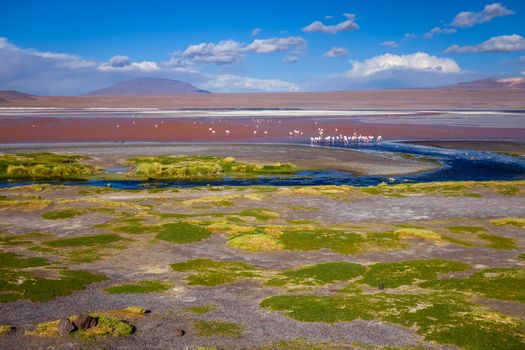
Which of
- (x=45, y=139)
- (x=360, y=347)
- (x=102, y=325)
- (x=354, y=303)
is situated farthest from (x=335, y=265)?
(x=45, y=139)

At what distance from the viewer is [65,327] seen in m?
17.5

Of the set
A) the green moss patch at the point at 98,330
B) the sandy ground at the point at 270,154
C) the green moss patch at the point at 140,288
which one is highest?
the sandy ground at the point at 270,154

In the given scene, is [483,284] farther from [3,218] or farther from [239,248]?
[3,218]

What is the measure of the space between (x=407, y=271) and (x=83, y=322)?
1521 cm

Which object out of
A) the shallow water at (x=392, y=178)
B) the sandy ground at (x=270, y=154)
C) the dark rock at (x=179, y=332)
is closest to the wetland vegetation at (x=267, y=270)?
the dark rock at (x=179, y=332)

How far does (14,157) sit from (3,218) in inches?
1546

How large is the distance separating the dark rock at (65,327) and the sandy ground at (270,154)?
169 feet

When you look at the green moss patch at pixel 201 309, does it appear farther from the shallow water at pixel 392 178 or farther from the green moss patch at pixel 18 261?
the shallow water at pixel 392 178

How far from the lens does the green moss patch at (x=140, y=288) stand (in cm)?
2241

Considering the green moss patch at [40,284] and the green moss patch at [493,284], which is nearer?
the green moss patch at [40,284]

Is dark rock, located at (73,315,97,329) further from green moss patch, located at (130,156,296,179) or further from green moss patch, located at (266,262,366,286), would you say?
green moss patch, located at (130,156,296,179)

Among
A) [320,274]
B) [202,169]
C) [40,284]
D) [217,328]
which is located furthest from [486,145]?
[40,284]

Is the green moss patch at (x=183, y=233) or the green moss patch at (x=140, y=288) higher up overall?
the green moss patch at (x=183, y=233)

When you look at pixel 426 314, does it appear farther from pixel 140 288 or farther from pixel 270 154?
pixel 270 154
